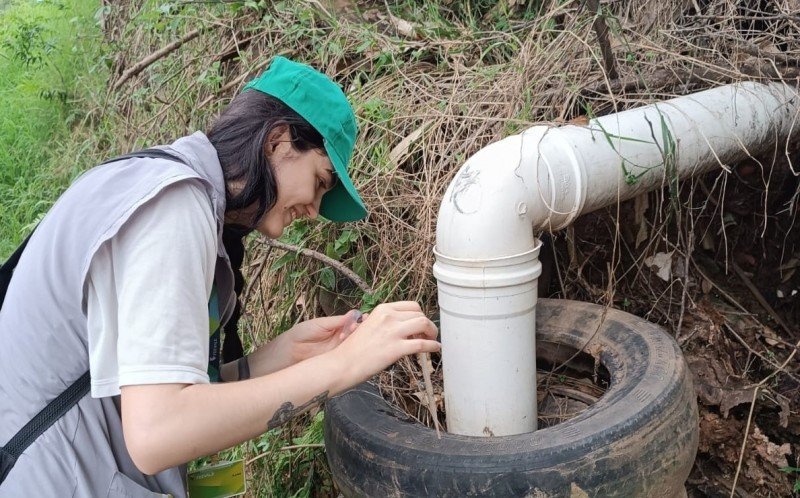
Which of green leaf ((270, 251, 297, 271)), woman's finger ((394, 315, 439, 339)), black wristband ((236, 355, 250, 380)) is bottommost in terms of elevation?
green leaf ((270, 251, 297, 271))

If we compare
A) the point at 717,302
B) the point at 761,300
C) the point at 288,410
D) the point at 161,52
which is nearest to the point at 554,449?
the point at 288,410

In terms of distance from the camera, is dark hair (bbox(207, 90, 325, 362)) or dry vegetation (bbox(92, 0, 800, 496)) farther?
dry vegetation (bbox(92, 0, 800, 496))

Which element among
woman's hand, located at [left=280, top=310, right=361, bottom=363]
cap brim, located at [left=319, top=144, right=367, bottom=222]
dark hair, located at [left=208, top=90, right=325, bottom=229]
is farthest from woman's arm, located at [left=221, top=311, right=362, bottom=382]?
dark hair, located at [left=208, top=90, right=325, bottom=229]

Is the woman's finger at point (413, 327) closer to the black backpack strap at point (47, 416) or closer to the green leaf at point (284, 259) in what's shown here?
the black backpack strap at point (47, 416)

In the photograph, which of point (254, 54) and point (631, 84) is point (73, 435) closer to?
point (631, 84)

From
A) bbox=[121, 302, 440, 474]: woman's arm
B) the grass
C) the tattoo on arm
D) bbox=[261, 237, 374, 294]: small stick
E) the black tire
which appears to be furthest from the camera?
the grass

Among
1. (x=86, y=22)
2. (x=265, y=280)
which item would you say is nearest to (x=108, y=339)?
(x=265, y=280)

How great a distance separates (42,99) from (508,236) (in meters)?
5.84

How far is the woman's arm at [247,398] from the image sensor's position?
132 centimetres

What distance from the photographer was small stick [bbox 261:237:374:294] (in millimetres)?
2912

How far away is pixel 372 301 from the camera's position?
2844 millimetres

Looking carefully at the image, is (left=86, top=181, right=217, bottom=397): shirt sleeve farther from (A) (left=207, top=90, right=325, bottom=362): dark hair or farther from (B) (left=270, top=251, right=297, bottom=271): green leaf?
(B) (left=270, top=251, right=297, bottom=271): green leaf

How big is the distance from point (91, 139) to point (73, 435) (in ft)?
15.1

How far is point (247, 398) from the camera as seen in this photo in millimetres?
1430
